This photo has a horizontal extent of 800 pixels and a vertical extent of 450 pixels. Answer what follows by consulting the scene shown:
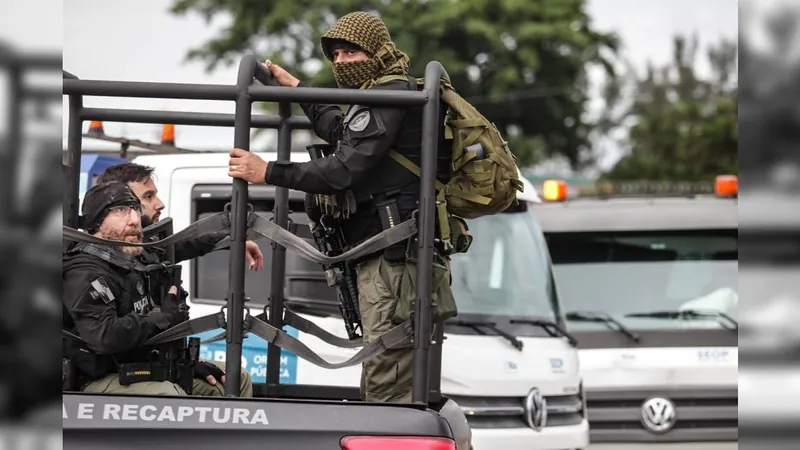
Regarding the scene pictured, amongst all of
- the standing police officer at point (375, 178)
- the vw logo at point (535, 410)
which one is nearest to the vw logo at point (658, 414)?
the vw logo at point (535, 410)

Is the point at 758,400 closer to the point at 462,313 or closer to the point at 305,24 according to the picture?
the point at 462,313

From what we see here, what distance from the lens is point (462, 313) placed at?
6508 mm

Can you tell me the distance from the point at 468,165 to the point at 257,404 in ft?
3.69

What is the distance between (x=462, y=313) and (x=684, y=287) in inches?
98.7

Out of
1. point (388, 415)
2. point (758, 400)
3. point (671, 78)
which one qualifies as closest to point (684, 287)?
point (388, 415)

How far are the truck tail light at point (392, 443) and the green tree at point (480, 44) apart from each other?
60.5 ft

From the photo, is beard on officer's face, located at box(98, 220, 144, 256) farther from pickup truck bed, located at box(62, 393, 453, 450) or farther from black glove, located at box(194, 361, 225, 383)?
pickup truck bed, located at box(62, 393, 453, 450)

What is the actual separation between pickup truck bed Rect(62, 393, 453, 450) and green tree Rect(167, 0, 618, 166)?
60.3 ft

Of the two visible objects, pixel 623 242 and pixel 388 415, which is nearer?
pixel 388 415

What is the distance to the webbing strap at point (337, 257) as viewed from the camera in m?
3.46

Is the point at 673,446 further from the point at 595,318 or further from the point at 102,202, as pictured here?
the point at 102,202

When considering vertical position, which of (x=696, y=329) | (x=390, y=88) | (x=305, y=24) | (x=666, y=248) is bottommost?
(x=696, y=329)

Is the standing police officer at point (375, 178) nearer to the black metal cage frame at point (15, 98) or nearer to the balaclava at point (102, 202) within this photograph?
the balaclava at point (102, 202)

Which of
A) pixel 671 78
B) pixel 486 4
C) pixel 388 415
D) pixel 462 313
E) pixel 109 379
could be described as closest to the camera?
pixel 388 415
